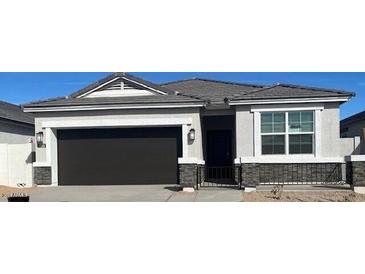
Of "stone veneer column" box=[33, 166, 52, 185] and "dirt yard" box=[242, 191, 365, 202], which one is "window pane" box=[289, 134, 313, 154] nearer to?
"dirt yard" box=[242, 191, 365, 202]

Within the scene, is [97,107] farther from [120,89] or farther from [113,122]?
[120,89]

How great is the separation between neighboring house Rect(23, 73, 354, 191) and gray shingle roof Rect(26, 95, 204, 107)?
0.04 metres

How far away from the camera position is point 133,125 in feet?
44.0

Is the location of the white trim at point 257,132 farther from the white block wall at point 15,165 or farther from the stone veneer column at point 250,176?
the white block wall at point 15,165

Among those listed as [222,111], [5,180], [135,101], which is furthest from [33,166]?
[222,111]

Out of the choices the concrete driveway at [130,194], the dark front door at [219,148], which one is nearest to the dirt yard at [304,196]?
the concrete driveway at [130,194]

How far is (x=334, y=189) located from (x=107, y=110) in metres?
8.48

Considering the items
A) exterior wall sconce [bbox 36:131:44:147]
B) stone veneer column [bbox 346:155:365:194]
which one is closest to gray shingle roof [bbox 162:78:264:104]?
stone veneer column [bbox 346:155:365:194]

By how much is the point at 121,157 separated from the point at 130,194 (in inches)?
109

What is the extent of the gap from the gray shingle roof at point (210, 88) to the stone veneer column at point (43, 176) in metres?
6.36

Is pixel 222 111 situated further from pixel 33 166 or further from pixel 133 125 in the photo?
pixel 33 166

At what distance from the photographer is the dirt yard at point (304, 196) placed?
9547 millimetres

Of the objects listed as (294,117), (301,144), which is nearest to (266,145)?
(301,144)

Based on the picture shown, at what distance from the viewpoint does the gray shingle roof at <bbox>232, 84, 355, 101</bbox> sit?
12.4m
